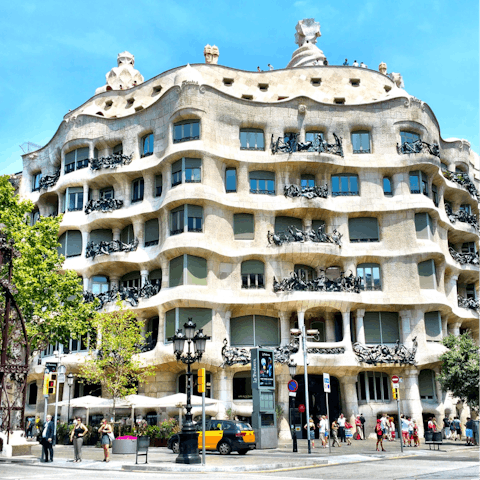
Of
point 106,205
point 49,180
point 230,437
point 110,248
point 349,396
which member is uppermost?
point 49,180

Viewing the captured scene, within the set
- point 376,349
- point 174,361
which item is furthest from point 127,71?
point 376,349

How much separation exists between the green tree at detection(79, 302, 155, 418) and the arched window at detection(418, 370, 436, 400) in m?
17.9

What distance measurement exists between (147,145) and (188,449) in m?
27.6

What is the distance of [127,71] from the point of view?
180ft

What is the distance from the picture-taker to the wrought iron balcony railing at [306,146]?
144 ft

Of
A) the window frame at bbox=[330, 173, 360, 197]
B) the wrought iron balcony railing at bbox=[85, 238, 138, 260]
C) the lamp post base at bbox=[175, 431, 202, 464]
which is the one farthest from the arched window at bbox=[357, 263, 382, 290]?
the lamp post base at bbox=[175, 431, 202, 464]

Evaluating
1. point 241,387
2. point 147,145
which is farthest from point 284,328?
point 147,145

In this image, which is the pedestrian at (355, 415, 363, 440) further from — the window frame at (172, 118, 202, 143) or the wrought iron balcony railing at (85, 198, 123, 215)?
the wrought iron balcony railing at (85, 198, 123, 215)

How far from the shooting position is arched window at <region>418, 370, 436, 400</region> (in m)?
42.2

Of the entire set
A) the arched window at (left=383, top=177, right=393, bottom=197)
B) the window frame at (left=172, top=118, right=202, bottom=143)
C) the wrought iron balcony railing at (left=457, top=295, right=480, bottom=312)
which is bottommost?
the wrought iron balcony railing at (left=457, top=295, right=480, bottom=312)

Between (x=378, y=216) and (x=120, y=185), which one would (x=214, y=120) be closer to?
(x=120, y=185)

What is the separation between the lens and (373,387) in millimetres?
41969

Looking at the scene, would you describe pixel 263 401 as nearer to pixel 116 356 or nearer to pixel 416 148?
pixel 116 356

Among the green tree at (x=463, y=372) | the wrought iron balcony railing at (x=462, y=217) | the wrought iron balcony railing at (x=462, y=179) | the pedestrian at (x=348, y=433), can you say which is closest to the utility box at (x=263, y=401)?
the pedestrian at (x=348, y=433)
